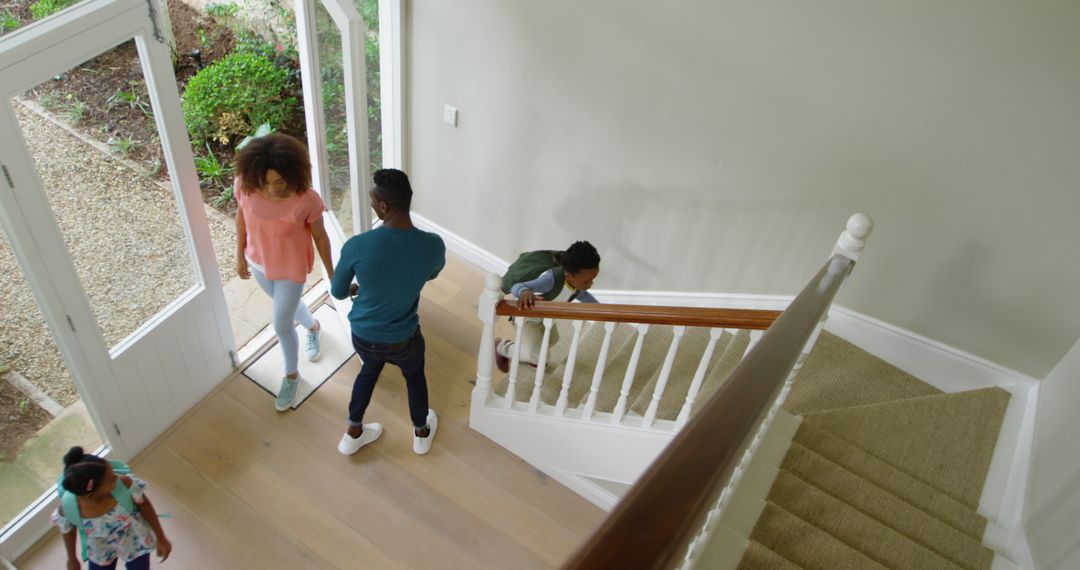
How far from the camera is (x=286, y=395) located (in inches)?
137

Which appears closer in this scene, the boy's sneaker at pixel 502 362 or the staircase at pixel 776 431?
the staircase at pixel 776 431

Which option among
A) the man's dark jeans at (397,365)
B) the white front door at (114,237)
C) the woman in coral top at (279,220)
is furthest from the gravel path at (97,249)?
the man's dark jeans at (397,365)

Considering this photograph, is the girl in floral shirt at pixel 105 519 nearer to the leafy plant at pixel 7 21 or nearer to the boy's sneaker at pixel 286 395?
the boy's sneaker at pixel 286 395

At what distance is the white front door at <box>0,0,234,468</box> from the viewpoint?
2201 mm

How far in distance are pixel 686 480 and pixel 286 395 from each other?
9.91 feet

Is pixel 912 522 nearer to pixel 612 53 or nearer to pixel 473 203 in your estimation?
pixel 612 53

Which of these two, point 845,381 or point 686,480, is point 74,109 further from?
point 845,381

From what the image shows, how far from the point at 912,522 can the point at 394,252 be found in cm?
206

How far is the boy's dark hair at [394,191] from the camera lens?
258 centimetres

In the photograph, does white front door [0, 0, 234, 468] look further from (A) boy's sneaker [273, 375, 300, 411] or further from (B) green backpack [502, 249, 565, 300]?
(B) green backpack [502, 249, 565, 300]

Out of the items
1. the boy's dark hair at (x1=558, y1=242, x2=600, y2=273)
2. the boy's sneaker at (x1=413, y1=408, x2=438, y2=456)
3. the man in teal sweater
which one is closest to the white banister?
the boy's dark hair at (x1=558, y1=242, x2=600, y2=273)

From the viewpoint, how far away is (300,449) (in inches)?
131

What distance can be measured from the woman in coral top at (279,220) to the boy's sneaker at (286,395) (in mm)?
194

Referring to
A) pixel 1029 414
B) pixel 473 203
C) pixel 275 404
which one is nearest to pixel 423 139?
pixel 473 203
